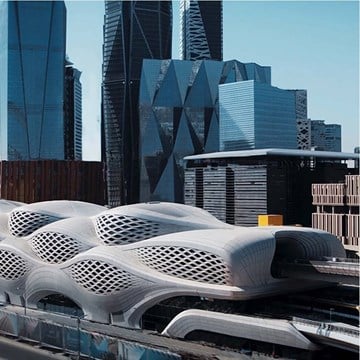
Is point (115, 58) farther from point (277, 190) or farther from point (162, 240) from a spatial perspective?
point (162, 240)

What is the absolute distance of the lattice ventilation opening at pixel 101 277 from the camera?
47194 mm

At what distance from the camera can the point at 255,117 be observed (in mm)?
140750

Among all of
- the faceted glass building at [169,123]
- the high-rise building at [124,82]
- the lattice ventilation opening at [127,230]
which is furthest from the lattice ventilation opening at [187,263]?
the high-rise building at [124,82]

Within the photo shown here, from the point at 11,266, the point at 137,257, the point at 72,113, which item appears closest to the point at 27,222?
the point at 11,266

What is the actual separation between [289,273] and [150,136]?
105m

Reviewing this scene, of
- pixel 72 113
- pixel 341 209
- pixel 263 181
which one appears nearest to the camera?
pixel 341 209

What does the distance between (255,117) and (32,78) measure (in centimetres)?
5913

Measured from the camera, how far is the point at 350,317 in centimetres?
3903

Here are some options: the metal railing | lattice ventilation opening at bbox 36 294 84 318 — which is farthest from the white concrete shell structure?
the metal railing

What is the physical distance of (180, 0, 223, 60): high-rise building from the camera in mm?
196750

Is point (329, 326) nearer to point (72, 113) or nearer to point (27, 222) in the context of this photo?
point (27, 222)

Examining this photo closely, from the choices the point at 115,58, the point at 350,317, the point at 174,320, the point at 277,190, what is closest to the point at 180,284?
the point at 174,320

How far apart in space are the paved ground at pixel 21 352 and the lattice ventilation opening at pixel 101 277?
11979 millimetres

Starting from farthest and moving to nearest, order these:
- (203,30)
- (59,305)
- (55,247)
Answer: (203,30), (59,305), (55,247)
